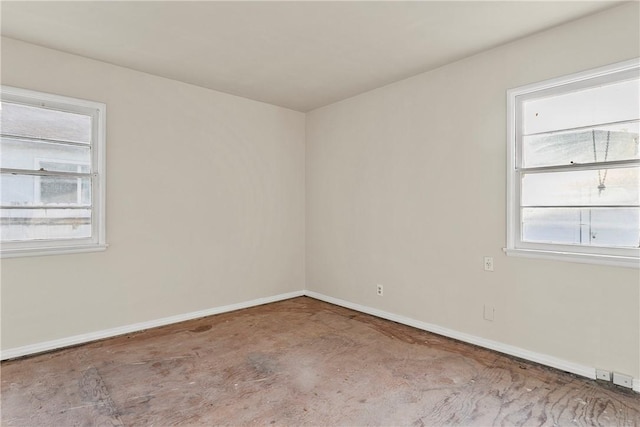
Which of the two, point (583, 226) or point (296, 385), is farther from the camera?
point (583, 226)

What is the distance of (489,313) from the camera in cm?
305

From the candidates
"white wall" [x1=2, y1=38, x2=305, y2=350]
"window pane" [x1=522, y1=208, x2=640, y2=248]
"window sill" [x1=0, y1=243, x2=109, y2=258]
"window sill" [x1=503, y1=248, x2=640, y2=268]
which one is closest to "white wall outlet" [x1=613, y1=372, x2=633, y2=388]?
"window sill" [x1=503, y1=248, x2=640, y2=268]

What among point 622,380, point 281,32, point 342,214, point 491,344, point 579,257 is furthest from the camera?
point 342,214

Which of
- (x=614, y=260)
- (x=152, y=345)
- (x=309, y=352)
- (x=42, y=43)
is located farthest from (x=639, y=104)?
(x=42, y=43)

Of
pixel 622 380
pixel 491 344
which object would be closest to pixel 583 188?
pixel 622 380

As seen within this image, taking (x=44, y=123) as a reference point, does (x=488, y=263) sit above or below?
below

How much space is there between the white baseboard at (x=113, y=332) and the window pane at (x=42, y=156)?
1.51 m

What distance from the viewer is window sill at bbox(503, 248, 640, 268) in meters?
2.37

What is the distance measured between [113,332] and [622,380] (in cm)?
416

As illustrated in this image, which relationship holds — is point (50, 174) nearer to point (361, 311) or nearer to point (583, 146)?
point (361, 311)

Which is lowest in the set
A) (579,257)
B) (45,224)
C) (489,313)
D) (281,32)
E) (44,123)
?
(489,313)

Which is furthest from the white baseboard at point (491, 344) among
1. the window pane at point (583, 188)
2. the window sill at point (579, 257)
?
the window pane at point (583, 188)

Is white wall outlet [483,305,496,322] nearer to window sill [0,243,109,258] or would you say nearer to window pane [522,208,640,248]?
window pane [522,208,640,248]

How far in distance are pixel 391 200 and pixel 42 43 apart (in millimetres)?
3484
